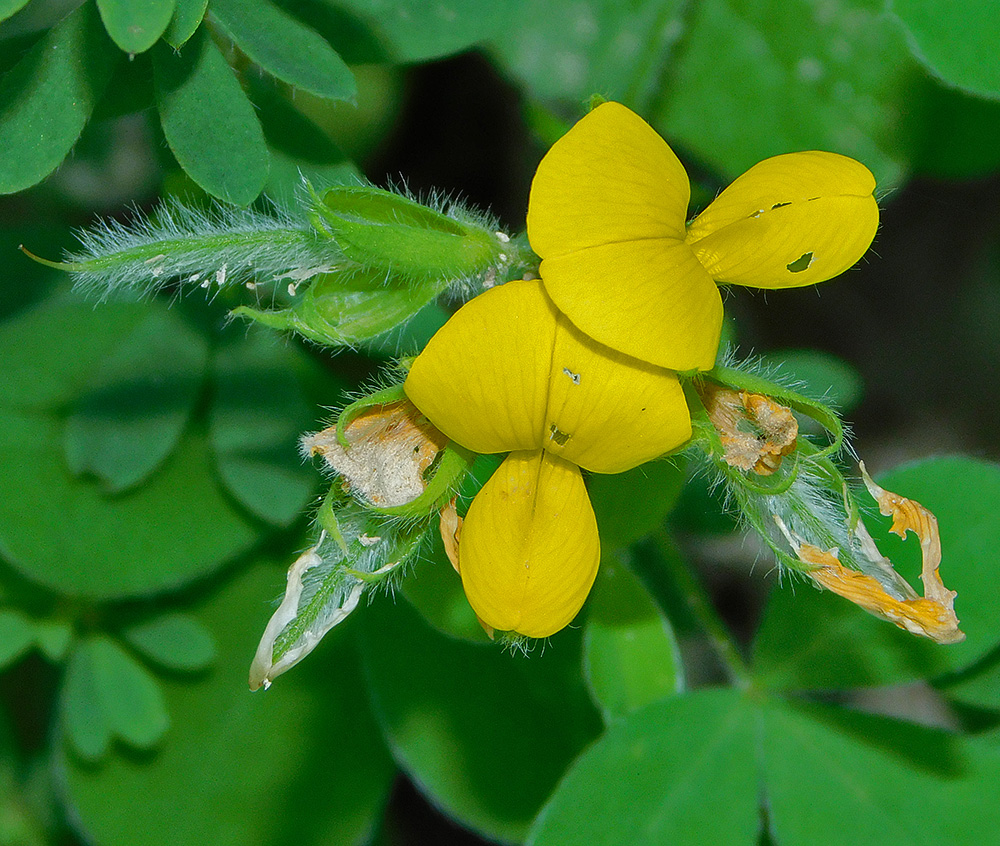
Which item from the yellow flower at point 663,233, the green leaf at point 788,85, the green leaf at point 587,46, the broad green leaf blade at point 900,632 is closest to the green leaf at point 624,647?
the broad green leaf blade at point 900,632

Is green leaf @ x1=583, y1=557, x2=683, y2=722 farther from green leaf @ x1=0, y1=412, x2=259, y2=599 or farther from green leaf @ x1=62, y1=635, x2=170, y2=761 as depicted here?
green leaf @ x1=62, y1=635, x2=170, y2=761

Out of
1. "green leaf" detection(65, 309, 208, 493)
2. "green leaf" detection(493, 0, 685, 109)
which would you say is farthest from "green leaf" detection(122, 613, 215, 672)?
"green leaf" detection(493, 0, 685, 109)

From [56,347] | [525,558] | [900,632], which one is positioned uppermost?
[525,558]

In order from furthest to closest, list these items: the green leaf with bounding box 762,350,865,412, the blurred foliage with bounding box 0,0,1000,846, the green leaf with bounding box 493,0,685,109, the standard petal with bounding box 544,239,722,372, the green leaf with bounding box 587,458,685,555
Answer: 1. the green leaf with bounding box 493,0,685,109
2. the green leaf with bounding box 762,350,865,412
3. the blurred foliage with bounding box 0,0,1000,846
4. the green leaf with bounding box 587,458,685,555
5. the standard petal with bounding box 544,239,722,372

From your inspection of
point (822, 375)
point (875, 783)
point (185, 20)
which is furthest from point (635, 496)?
point (822, 375)

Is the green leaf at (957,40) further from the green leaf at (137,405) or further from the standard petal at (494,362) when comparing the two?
the green leaf at (137,405)

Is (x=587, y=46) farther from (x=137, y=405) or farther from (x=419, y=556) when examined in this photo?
(x=419, y=556)

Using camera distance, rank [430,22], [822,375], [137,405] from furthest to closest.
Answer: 1. [822,375]
2. [137,405]
3. [430,22]
